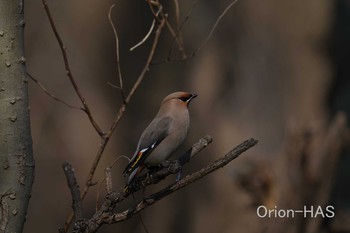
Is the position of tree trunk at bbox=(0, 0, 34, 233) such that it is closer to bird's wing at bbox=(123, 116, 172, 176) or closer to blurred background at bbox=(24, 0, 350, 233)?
bird's wing at bbox=(123, 116, 172, 176)

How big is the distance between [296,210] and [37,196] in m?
3.31

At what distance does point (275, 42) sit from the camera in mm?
10828

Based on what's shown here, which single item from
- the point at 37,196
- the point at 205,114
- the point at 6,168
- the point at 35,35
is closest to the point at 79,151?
the point at 37,196

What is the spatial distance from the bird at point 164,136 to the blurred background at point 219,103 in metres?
3.22

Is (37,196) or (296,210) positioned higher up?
(296,210)

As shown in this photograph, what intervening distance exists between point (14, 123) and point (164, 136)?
102 cm

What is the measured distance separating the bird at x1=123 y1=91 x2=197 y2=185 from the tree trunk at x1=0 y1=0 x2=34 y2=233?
2.26 ft

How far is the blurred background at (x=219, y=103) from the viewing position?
7.03 meters

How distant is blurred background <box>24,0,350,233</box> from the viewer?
7.03 metres

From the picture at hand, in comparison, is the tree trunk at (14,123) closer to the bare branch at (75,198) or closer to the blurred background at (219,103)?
the bare branch at (75,198)

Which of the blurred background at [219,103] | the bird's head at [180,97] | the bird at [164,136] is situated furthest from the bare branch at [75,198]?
the blurred background at [219,103]

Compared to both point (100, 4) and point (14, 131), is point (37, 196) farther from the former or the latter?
point (14, 131)

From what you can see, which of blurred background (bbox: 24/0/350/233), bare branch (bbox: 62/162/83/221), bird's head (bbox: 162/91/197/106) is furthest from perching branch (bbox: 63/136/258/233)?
blurred background (bbox: 24/0/350/233)

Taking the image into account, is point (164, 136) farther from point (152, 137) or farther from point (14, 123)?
point (14, 123)
